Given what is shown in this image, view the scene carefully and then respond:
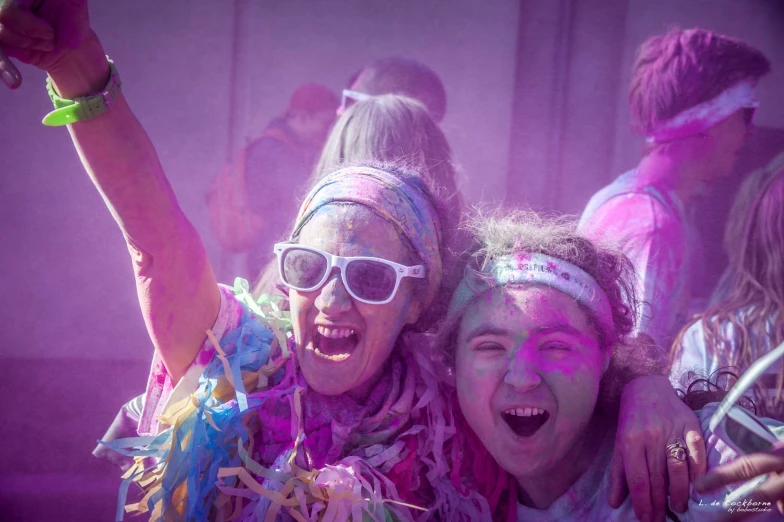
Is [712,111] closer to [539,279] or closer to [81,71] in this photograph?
[539,279]

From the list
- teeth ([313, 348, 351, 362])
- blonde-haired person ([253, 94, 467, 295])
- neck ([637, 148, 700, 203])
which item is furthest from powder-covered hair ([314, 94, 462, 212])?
neck ([637, 148, 700, 203])

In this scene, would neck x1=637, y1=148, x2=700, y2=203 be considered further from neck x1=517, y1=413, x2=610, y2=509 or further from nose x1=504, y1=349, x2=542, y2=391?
→ nose x1=504, y1=349, x2=542, y2=391

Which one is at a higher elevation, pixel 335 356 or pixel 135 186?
pixel 135 186

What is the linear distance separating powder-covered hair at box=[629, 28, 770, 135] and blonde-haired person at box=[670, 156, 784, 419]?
472 mm

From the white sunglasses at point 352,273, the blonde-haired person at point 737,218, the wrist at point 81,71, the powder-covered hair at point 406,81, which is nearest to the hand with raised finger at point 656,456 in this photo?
the white sunglasses at point 352,273

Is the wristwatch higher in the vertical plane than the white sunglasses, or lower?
higher

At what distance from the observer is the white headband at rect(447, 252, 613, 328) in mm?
1690

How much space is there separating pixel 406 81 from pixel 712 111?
1408 millimetres

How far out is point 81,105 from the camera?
1.44 metres

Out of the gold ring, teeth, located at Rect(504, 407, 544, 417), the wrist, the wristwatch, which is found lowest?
the gold ring

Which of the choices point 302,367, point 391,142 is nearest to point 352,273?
point 302,367

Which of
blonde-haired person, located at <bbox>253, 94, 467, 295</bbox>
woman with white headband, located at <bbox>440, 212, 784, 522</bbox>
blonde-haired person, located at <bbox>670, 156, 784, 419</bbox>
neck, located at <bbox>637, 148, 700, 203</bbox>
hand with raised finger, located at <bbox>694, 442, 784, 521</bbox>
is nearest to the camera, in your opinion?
hand with raised finger, located at <bbox>694, 442, 784, 521</bbox>

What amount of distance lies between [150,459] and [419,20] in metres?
2.34

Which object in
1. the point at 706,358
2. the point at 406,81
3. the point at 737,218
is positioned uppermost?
the point at 406,81
